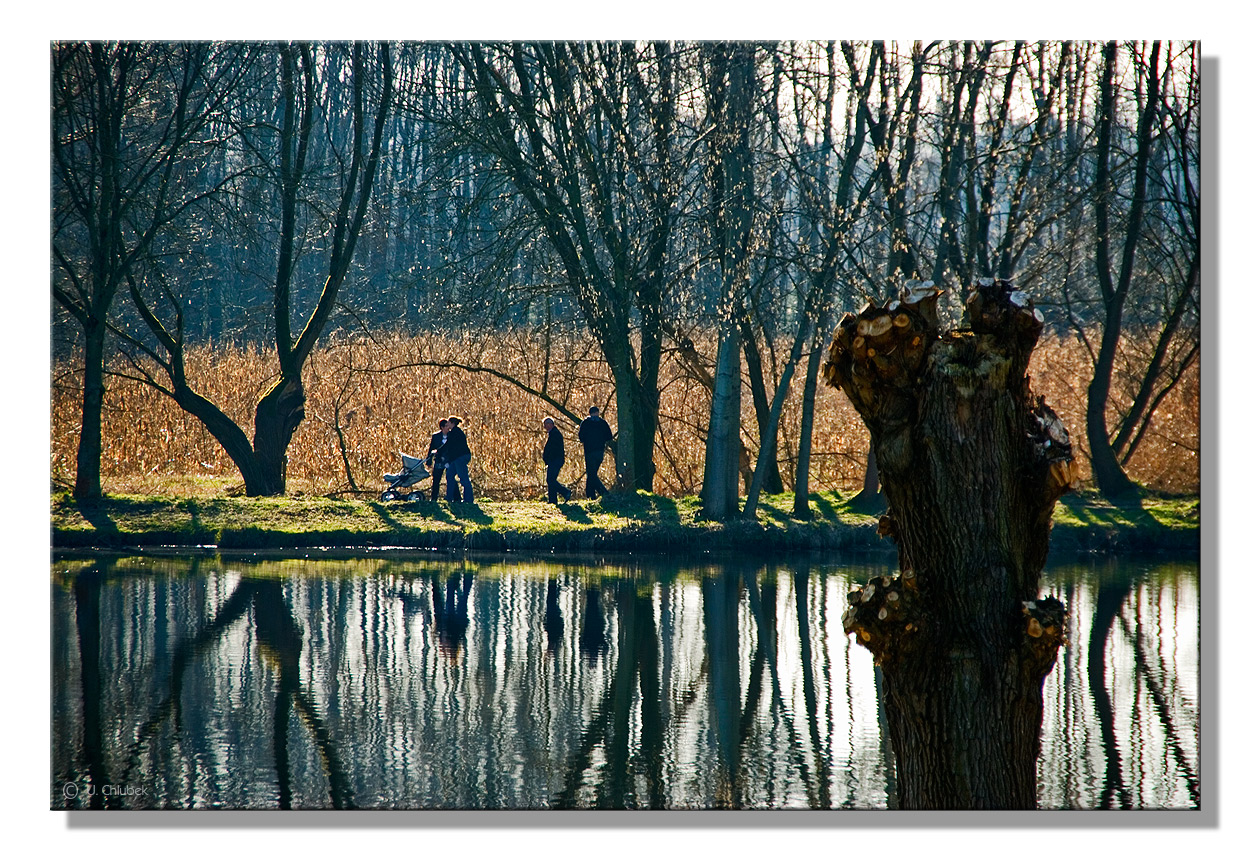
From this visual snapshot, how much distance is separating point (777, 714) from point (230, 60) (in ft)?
28.6

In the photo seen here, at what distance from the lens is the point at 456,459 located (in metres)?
15.1

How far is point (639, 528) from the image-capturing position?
1291 cm

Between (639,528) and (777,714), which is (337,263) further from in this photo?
(777,714)

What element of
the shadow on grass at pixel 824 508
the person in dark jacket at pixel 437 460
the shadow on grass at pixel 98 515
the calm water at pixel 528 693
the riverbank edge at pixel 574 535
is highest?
the person in dark jacket at pixel 437 460

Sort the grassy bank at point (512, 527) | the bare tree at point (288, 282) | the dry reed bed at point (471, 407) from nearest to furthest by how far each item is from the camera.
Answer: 1. the grassy bank at point (512, 527)
2. the bare tree at point (288, 282)
3. the dry reed bed at point (471, 407)

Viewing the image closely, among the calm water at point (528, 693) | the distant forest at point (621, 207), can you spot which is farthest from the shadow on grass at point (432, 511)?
the calm water at point (528, 693)

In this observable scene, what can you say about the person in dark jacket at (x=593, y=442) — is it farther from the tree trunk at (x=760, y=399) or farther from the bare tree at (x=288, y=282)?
the bare tree at (x=288, y=282)

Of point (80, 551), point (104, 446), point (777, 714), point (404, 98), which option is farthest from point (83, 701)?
point (404, 98)

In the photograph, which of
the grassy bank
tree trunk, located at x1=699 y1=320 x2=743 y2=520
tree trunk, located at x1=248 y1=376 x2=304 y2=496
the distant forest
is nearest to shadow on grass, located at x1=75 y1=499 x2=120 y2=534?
the grassy bank

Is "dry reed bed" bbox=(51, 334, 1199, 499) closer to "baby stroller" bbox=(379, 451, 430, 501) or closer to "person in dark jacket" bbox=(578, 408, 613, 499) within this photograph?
"person in dark jacket" bbox=(578, 408, 613, 499)

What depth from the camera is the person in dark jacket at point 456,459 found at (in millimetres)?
15023

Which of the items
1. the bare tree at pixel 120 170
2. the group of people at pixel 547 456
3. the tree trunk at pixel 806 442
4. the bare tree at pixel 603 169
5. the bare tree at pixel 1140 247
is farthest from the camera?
the group of people at pixel 547 456

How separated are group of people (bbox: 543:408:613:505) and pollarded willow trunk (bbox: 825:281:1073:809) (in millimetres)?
12118

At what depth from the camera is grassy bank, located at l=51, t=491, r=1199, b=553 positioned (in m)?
11.9
